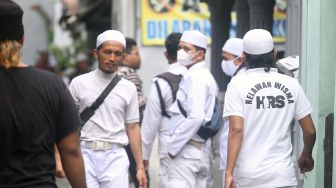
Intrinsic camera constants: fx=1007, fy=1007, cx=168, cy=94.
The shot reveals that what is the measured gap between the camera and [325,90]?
8180mm

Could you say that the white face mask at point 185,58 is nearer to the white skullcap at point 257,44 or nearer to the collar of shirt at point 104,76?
the collar of shirt at point 104,76

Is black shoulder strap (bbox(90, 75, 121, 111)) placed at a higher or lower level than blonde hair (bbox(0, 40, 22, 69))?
lower

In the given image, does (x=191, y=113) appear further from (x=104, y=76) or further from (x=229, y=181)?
(x=229, y=181)

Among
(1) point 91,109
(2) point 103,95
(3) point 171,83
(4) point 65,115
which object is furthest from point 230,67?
(4) point 65,115

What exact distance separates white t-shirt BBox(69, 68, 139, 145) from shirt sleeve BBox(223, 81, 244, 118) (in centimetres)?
138

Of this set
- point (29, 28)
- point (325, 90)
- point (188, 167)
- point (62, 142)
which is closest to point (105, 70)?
point (188, 167)

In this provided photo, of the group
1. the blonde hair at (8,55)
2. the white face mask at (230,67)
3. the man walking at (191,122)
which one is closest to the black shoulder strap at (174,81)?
the man walking at (191,122)

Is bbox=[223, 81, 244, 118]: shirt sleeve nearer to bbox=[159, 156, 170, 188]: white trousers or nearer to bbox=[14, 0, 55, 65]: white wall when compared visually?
bbox=[159, 156, 170, 188]: white trousers

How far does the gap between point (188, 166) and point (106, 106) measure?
112 cm

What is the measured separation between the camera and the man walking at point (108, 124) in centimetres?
815

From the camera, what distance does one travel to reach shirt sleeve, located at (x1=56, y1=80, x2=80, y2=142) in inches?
205

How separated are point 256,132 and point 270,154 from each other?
0.18 m

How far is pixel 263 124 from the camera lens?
707 centimetres

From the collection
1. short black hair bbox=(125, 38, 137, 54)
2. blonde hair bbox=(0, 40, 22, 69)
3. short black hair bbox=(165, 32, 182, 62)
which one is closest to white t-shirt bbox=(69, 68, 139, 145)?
short black hair bbox=(165, 32, 182, 62)
